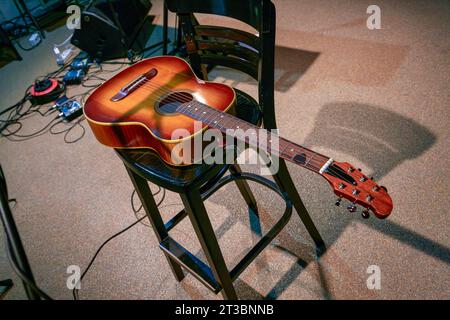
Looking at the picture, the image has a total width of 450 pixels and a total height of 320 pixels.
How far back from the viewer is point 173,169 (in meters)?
0.90

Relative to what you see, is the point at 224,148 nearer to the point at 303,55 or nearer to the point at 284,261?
the point at 284,261

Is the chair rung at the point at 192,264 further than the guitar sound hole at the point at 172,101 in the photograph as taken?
Yes

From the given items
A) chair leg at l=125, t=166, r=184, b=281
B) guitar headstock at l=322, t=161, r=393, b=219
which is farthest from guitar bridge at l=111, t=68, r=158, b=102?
guitar headstock at l=322, t=161, r=393, b=219

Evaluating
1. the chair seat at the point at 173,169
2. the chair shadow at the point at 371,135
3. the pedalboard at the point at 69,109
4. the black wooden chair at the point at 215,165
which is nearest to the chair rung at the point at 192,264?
the black wooden chair at the point at 215,165

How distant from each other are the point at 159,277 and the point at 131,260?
18 centimetres

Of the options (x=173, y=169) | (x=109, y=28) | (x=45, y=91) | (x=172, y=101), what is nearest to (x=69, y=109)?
(x=45, y=91)

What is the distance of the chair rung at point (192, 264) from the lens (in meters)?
1.08

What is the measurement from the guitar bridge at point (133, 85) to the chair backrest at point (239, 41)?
0.19m

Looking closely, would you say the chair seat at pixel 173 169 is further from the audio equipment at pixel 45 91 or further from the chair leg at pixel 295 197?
the audio equipment at pixel 45 91

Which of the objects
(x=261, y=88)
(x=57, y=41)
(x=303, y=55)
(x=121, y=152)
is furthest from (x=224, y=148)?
(x=57, y=41)

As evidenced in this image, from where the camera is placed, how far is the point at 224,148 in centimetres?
90

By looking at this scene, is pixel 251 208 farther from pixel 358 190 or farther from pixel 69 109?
pixel 69 109

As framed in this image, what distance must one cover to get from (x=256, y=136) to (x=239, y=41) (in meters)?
0.39

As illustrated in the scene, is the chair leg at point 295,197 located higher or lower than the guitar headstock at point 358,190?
lower
